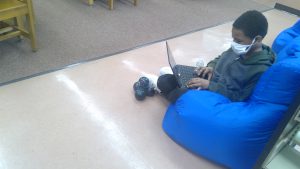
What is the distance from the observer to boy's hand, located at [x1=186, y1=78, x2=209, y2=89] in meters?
1.70

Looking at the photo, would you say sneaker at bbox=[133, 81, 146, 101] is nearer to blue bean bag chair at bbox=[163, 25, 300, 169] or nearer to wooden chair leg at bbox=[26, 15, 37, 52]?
blue bean bag chair at bbox=[163, 25, 300, 169]

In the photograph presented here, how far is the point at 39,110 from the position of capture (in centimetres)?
183

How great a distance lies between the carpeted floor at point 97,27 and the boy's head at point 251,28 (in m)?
1.36

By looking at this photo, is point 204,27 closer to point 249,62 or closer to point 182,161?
point 249,62

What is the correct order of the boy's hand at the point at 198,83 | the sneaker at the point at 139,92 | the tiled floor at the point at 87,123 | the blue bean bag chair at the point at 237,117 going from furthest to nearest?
the sneaker at the point at 139,92, the boy's hand at the point at 198,83, the tiled floor at the point at 87,123, the blue bean bag chair at the point at 237,117

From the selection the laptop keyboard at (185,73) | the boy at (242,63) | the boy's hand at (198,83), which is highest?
the boy at (242,63)

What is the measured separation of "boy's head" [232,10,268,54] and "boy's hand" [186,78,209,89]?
0.35 metres

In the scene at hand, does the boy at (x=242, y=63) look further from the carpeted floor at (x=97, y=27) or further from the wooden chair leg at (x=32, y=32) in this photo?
the wooden chair leg at (x=32, y=32)

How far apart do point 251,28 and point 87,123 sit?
3.70ft

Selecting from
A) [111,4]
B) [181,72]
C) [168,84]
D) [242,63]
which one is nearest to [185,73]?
[181,72]

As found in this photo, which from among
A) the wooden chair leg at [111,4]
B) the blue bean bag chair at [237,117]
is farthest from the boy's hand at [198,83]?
the wooden chair leg at [111,4]

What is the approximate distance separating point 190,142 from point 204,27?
6.46ft

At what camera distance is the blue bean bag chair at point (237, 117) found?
1.30 m

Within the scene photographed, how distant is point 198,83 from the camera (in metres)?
1.72
